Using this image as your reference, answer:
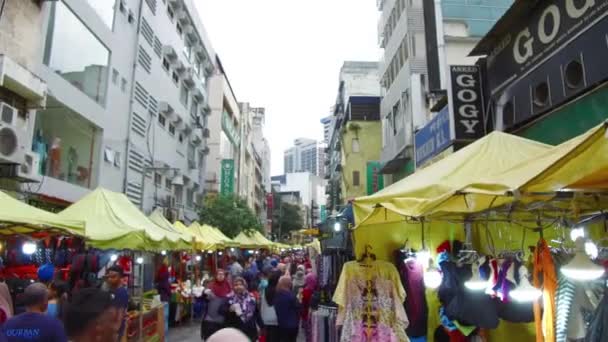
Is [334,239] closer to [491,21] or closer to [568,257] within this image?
[568,257]

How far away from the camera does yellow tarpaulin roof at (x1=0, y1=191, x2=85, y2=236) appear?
6184mm

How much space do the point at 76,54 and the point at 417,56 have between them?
12.8 meters

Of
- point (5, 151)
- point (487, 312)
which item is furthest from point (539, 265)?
point (5, 151)

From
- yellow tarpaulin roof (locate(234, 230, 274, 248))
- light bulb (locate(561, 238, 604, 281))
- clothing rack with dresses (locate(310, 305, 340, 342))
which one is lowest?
clothing rack with dresses (locate(310, 305, 340, 342))

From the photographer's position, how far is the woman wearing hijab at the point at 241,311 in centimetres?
796

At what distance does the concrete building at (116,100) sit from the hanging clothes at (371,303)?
9235 mm

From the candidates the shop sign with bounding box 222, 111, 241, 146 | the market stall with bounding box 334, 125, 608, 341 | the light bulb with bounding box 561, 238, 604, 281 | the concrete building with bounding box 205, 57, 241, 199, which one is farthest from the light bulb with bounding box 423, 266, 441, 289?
the shop sign with bounding box 222, 111, 241, 146

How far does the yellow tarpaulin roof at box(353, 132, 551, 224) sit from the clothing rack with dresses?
3.23 meters

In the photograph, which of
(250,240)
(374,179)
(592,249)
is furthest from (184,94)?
(592,249)

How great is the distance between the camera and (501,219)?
5.68 meters

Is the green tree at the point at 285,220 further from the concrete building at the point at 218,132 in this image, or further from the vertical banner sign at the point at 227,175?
the vertical banner sign at the point at 227,175

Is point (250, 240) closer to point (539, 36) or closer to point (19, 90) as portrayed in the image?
point (19, 90)

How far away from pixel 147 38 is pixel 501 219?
1969 cm

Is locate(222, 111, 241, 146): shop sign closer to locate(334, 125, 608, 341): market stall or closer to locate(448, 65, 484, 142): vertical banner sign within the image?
locate(448, 65, 484, 142): vertical banner sign
